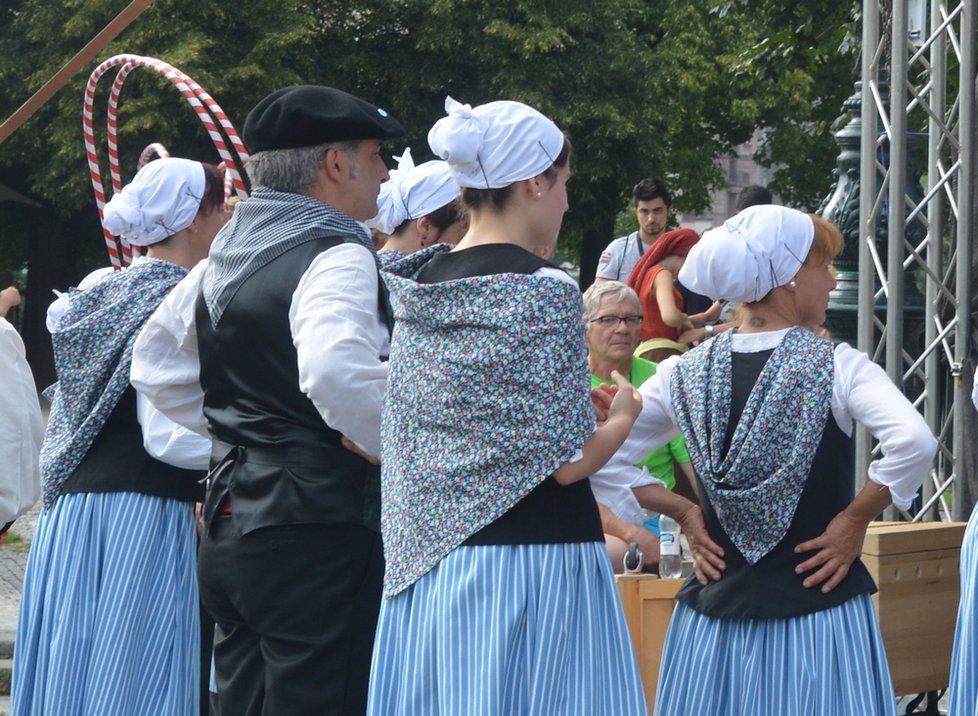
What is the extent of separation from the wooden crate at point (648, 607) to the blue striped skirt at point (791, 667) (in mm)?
996

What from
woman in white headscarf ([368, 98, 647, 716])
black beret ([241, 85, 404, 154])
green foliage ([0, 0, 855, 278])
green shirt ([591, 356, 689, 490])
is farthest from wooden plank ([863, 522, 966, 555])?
green foliage ([0, 0, 855, 278])

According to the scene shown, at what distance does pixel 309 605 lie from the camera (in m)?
3.39

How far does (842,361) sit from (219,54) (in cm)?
1790

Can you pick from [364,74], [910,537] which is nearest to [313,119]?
[910,537]

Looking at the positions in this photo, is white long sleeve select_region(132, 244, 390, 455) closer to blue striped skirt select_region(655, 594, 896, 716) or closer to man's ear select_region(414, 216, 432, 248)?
blue striped skirt select_region(655, 594, 896, 716)

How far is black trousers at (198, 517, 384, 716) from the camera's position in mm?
3393

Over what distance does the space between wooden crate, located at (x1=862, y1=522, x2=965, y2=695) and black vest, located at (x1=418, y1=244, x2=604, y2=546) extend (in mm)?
1829

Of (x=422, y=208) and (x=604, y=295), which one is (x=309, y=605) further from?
(x=604, y=295)

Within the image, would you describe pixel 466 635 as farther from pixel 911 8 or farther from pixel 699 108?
pixel 699 108

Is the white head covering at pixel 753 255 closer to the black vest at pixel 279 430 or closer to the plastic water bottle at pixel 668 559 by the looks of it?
the black vest at pixel 279 430

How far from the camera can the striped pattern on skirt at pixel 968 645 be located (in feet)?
12.2

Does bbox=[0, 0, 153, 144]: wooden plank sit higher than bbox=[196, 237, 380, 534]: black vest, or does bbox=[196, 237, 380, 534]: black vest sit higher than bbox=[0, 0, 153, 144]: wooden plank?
bbox=[0, 0, 153, 144]: wooden plank

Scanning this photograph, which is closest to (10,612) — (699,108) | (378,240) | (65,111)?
(378,240)

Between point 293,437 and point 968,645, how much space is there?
Answer: 1.59m
